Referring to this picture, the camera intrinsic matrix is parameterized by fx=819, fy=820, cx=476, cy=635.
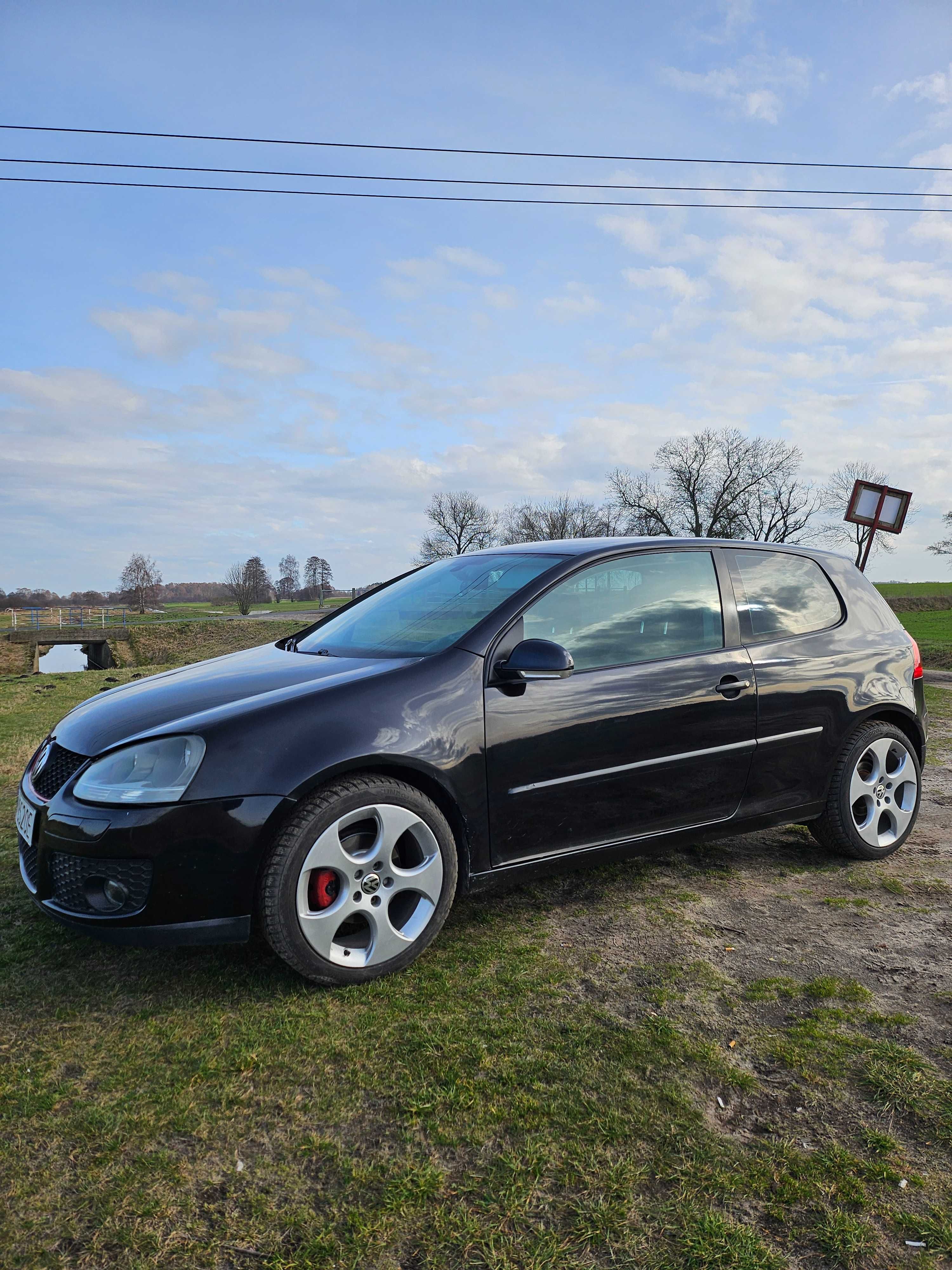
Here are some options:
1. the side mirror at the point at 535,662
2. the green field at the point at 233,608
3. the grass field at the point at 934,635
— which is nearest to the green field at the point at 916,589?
the grass field at the point at 934,635

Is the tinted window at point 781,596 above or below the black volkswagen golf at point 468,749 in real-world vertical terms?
above

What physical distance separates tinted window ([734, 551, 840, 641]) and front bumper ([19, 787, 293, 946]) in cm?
234

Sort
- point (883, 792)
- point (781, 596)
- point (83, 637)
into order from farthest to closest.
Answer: point (83, 637) < point (883, 792) < point (781, 596)

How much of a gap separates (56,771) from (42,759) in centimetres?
25

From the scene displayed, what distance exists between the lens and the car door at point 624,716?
121 inches

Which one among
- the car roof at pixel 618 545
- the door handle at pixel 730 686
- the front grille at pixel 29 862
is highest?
the car roof at pixel 618 545

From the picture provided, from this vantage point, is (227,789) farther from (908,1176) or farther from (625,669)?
(908,1176)

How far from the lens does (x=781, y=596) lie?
3998 mm

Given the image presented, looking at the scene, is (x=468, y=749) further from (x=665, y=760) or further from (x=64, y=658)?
(x=64, y=658)

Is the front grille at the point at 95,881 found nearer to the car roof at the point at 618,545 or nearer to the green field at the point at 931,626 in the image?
the car roof at the point at 618,545

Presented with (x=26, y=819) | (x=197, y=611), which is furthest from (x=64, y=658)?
(x=26, y=819)

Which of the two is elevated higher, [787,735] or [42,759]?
[42,759]

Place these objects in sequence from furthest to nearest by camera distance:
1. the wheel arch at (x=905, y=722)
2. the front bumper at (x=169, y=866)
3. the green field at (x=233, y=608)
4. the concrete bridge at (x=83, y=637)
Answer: the green field at (x=233, y=608) < the concrete bridge at (x=83, y=637) < the wheel arch at (x=905, y=722) < the front bumper at (x=169, y=866)

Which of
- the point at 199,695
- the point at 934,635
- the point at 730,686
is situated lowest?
the point at 934,635
